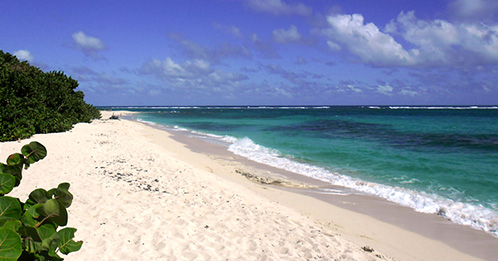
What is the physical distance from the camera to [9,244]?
1.37m

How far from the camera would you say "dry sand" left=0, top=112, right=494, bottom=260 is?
515 centimetres

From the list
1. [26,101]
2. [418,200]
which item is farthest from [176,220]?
[26,101]

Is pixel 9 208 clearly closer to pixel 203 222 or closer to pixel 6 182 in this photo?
pixel 6 182

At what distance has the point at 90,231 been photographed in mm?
5465

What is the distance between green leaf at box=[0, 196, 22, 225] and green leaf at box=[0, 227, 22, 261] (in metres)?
0.20

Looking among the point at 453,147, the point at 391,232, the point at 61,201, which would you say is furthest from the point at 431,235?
the point at 453,147

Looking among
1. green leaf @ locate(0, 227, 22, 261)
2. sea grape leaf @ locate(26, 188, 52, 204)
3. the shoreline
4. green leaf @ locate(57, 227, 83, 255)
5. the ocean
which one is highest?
sea grape leaf @ locate(26, 188, 52, 204)

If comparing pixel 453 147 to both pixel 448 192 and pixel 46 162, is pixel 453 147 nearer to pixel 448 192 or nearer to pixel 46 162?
pixel 448 192

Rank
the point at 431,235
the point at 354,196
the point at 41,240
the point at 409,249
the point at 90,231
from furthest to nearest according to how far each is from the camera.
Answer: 1. the point at 354,196
2. the point at 431,235
3. the point at 409,249
4. the point at 90,231
5. the point at 41,240

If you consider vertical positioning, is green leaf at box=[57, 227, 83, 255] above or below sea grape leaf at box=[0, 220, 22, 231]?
below

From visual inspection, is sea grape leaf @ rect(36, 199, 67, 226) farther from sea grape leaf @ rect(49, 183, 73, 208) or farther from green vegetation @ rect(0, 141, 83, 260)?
sea grape leaf @ rect(49, 183, 73, 208)

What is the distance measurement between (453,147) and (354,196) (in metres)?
13.8

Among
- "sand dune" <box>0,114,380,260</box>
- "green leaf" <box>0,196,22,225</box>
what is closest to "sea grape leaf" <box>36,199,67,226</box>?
"green leaf" <box>0,196,22,225</box>

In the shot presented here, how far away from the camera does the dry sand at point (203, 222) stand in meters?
5.15
